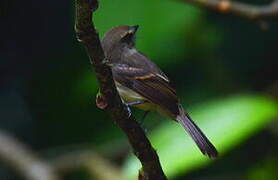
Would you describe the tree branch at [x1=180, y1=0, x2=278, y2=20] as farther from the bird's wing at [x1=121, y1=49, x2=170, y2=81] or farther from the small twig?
the small twig

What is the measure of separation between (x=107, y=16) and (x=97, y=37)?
2438 millimetres

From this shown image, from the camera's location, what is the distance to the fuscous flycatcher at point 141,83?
324cm

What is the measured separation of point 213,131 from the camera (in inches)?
146

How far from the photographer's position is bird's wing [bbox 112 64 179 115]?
3236mm

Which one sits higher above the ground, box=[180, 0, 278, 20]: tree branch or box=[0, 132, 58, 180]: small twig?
box=[180, 0, 278, 20]: tree branch

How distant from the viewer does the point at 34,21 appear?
5.62 m

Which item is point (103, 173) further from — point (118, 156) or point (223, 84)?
point (223, 84)

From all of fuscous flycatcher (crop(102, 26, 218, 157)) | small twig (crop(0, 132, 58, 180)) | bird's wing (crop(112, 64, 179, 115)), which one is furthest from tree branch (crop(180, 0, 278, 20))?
small twig (crop(0, 132, 58, 180))

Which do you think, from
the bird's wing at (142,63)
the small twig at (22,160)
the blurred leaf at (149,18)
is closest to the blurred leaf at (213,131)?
the bird's wing at (142,63)

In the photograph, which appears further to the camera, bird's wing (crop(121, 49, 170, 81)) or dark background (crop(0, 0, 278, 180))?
dark background (crop(0, 0, 278, 180))

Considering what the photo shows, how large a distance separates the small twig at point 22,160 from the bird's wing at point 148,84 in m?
1.34

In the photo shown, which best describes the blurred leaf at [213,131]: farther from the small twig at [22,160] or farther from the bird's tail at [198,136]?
the small twig at [22,160]

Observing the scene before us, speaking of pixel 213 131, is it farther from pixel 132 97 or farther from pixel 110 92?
pixel 110 92

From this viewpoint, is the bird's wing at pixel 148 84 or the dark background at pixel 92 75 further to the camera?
the dark background at pixel 92 75
